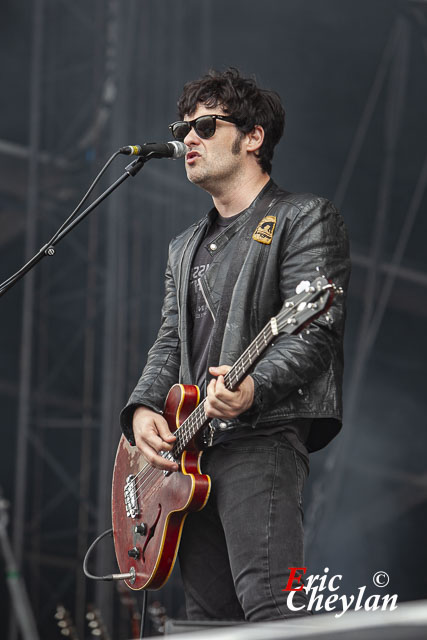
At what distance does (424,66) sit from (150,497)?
14.3ft

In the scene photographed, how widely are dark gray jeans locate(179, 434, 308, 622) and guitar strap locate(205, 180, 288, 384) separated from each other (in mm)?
269

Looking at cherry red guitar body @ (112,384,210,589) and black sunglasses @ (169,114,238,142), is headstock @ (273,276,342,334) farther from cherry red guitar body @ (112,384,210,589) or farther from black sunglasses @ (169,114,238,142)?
black sunglasses @ (169,114,238,142)

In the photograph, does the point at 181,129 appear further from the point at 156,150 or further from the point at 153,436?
the point at 153,436

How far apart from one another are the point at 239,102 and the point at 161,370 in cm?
85

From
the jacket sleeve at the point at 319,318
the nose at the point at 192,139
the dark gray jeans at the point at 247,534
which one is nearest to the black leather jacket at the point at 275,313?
the jacket sleeve at the point at 319,318

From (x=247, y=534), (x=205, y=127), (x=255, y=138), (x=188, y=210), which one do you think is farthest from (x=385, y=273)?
(x=247, y=534)

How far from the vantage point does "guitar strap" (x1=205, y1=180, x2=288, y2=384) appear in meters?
2.33

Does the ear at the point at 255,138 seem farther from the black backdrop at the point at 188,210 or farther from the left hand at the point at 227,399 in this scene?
the black backdrop at the point at 188,210

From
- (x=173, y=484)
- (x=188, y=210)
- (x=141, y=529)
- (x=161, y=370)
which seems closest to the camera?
(x=173, y=484)

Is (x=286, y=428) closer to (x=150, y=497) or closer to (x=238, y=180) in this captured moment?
(x=150, y=497)

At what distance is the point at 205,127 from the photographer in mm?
2533

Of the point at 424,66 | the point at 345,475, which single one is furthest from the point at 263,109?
the point at 345,475

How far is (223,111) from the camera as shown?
2572 millimetres

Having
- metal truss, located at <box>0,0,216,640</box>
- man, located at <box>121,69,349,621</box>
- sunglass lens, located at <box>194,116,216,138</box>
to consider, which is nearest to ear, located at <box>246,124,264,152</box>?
man, located at <box>121,69,349,621</box>
